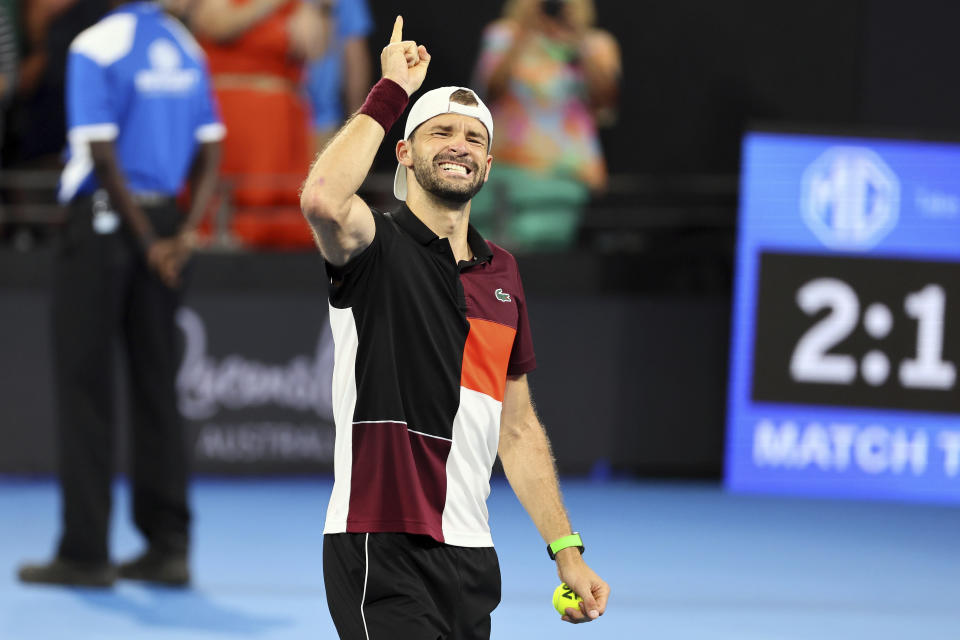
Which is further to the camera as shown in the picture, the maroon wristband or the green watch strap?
the green watch strap

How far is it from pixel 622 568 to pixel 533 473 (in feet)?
9.99

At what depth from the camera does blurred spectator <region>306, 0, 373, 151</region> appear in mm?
8250

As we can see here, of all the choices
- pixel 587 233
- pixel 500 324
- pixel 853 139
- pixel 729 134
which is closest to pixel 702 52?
pixel 729 134

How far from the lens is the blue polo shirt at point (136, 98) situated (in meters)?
5.59

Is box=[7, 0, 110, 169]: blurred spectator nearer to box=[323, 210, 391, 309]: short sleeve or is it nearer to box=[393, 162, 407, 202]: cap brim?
box=[393, 162, 407, 202]: cap brim

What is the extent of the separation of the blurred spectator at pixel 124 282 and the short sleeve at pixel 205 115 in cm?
3

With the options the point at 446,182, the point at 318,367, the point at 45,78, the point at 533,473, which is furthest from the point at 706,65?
the point at 446,182

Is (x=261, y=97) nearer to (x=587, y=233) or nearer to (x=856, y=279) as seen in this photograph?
(x=587, y=233)

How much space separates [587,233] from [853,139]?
229 centimetres

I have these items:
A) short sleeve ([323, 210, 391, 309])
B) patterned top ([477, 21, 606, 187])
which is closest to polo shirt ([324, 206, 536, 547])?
short sleeve ([323, 210, 391, 309])

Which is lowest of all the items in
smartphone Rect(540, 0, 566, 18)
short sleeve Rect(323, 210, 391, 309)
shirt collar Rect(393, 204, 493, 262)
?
short sleeve Rect(323, 210, 391, 309)

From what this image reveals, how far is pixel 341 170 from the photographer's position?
2883mm

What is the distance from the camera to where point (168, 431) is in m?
5.78

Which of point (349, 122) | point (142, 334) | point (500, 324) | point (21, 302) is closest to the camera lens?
point (349, 122)
